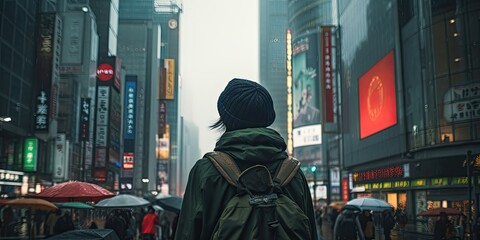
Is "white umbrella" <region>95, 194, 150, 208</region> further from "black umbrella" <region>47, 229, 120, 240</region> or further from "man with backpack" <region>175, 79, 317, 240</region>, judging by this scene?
"man with backpack" <region>175, 79, 317, 240</region>

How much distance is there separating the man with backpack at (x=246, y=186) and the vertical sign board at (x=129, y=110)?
6793cm

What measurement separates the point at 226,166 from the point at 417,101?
3782 centimetres

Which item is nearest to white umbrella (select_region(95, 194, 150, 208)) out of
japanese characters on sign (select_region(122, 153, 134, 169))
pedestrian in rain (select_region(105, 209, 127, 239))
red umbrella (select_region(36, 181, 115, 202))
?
pedestrian in rain (select_region(105, 209, 127, 239))

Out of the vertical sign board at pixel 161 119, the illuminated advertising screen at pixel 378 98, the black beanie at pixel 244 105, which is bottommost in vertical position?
the black beanie at pixel 244 105

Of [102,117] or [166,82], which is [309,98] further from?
[102,117]

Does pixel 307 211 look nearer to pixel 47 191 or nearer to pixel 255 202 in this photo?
pixel 255 202

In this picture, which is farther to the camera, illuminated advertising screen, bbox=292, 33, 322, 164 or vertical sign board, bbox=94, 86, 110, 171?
illuminated advertising screen, bbox=292, 33, 322, 164

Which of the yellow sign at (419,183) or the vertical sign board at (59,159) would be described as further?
the vertical sign board at (59,159)

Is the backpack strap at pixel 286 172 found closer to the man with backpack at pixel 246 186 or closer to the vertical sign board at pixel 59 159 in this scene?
the man with backpack at pixel 246 186

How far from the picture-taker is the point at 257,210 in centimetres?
206

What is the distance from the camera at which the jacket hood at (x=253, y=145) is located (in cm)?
223

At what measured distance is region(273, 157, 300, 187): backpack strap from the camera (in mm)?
2224

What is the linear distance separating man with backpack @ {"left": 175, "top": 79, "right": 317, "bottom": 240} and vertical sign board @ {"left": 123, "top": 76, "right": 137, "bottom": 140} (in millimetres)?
67928

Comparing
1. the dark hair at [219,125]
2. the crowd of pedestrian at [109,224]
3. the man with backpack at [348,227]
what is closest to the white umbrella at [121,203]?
the crowd of pedestrian at [109,224]
